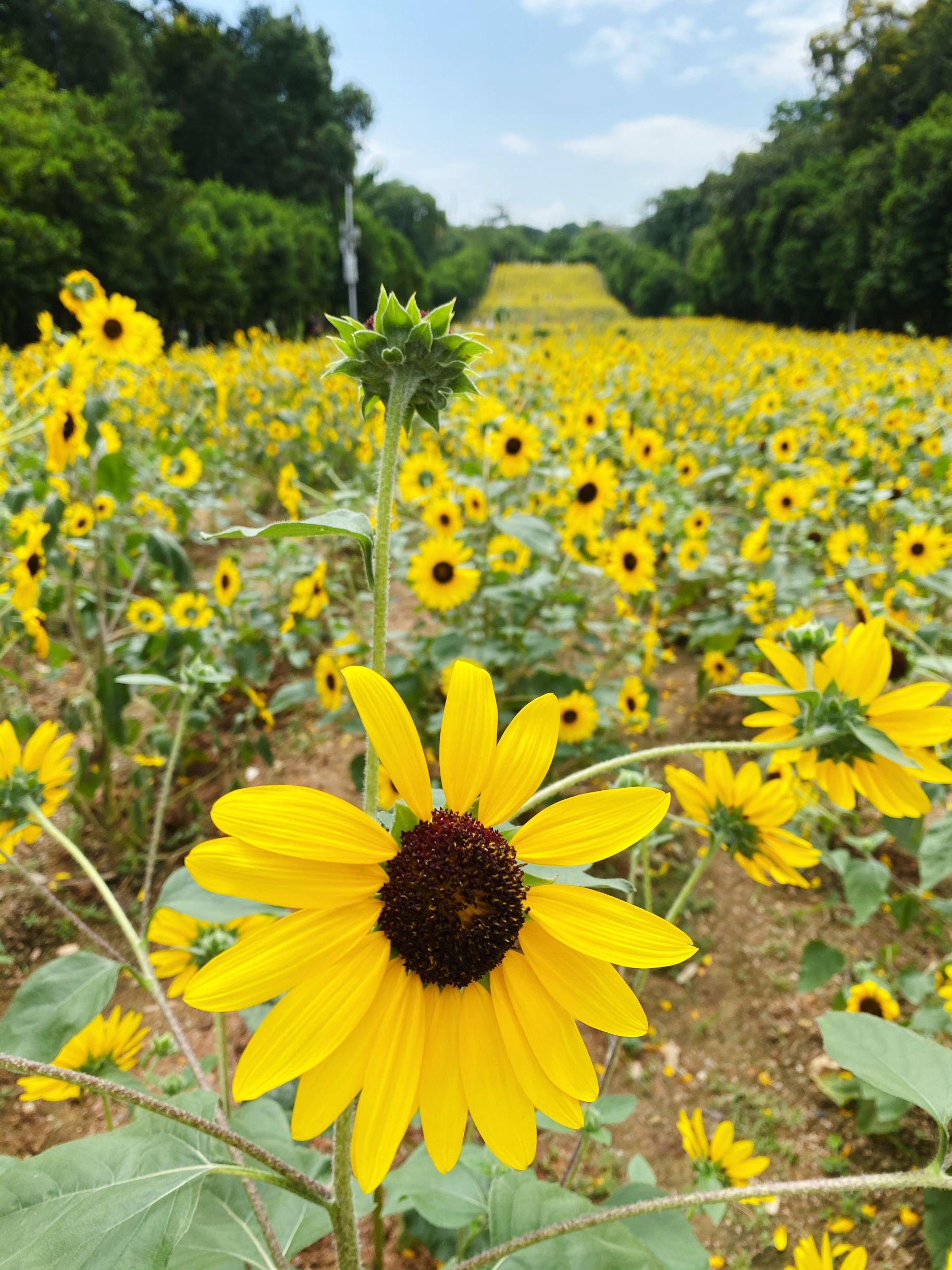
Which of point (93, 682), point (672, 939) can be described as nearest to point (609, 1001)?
point (672, 939)

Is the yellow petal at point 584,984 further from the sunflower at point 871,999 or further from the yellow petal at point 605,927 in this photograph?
the sunflower at point 871,999

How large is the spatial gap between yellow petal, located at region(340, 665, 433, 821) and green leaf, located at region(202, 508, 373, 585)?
101 mm

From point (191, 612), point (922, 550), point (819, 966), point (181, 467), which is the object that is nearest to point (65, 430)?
point (191, 612)

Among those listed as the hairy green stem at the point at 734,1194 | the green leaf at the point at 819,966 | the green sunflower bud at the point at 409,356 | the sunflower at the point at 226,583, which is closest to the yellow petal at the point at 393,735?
the green sunflower bud at the point at 409,356

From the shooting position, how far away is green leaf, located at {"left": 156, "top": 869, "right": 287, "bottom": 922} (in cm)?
70

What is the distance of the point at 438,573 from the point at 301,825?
1687mm

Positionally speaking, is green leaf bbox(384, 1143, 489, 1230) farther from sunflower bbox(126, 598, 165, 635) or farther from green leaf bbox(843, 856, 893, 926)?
sunflower bbox(126, 598, 165, 635)

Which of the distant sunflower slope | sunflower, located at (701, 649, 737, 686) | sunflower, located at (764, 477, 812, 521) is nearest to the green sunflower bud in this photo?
sunflower, located at (701, 649, 737, 686)

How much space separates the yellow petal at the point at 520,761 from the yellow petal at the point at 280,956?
4.5 inches

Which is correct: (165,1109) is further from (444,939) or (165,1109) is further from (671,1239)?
(671,1239)

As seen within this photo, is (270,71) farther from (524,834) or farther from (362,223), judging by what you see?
(524,834)

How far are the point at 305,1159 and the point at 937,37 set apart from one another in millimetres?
30169

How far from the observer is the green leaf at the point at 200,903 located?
0.70 metres

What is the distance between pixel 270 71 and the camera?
2886 cm
